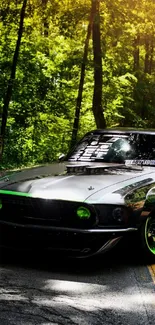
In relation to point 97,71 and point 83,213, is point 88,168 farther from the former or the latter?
point 97,71

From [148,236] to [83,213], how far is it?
0.89 m

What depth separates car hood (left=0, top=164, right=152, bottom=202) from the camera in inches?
194

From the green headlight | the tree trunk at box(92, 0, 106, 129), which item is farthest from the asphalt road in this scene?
the tree trunk at box(92, 0, 106, 129)

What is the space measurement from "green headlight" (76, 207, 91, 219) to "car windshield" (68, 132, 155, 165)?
1620mm

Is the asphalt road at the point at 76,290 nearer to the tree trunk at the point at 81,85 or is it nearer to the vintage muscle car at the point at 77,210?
the vintage muscle car at the point at 77,210

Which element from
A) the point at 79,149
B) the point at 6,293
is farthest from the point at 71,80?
the point at 6,293

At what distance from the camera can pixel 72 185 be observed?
511 cm

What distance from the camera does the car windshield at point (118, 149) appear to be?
6395 millimetres

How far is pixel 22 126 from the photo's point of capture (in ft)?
62.3

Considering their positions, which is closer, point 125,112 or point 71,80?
point 71,80

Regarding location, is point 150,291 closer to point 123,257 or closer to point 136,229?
point 136,229

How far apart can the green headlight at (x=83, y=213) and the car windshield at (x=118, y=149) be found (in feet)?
5.31

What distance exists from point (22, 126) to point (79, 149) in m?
12.2

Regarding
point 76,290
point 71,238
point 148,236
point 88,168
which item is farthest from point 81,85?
point 76,290
